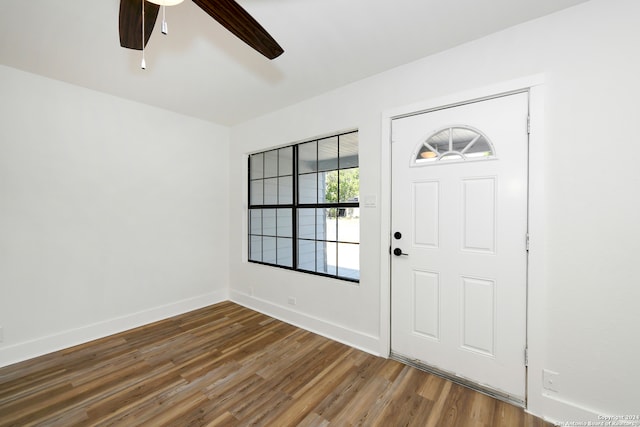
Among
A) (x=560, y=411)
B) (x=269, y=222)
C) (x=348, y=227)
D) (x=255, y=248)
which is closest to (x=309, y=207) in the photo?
(x=348, y=227)

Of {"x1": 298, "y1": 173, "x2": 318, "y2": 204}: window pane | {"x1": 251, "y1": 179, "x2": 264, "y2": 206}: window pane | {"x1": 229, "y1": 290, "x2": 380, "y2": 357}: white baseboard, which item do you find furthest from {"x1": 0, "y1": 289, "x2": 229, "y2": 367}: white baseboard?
{"x1": 298, "y1": 173, "x2": 318, "y2": 204}: window pane

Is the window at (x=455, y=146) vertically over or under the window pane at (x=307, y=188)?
over

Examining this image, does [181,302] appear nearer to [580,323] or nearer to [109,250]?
[109,250]

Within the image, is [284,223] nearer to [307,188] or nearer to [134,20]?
[307,188]

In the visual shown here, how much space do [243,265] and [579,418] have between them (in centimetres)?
348

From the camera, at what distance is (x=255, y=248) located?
12.7ft

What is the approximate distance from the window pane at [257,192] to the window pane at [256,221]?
0.13 meters

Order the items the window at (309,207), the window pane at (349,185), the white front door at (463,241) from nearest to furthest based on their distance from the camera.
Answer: the white front door at (463,241) → the window pane at (349,185) → the window at (309,207)

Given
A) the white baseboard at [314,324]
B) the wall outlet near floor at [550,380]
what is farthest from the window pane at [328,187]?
the wall outlet near floor at [550,380]

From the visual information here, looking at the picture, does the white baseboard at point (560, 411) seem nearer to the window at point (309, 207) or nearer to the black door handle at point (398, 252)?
the black door handle at point (398, 252)

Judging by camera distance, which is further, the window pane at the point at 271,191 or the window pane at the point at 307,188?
the window pane at the point at 271,191

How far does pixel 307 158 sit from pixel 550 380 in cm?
288

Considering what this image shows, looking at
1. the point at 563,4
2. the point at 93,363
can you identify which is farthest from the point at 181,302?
the point at 563,4

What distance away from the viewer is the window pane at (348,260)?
287cm
